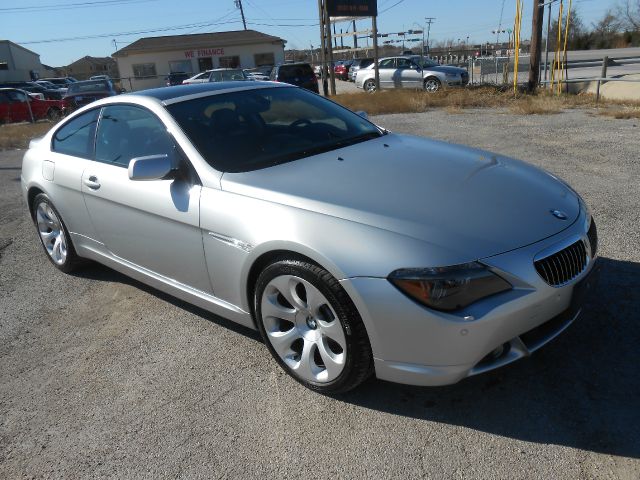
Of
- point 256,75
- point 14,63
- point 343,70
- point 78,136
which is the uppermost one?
point 14,63

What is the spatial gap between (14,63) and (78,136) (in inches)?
2900

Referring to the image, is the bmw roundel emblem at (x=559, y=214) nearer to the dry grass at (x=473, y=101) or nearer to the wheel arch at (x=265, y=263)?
the wheel arch at (x=265, y=263)

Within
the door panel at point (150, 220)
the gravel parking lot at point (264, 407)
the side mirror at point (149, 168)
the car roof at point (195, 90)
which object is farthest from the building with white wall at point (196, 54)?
the side mirror at point (149, 168)

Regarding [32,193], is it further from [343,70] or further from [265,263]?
[343,70]

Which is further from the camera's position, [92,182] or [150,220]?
[92,182]

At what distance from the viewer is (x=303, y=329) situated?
280 centimetres

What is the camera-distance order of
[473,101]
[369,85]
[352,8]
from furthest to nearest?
[369,85], [352,8], [473,101]

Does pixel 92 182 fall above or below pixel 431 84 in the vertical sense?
above

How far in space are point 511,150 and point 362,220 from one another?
21.9 feet

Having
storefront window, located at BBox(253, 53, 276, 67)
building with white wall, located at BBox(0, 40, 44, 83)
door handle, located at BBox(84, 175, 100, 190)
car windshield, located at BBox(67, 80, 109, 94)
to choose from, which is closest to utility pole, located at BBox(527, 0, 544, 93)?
car windshield, located at BBox(67, 80, 109, 94)

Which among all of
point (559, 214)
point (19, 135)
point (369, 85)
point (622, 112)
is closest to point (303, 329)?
point (559, 214)

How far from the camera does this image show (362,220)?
251cm

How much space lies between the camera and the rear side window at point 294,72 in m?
22.2

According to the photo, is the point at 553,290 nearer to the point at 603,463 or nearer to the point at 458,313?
the point at 458,313
